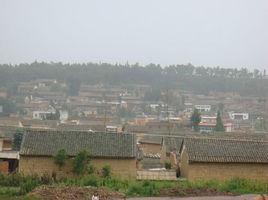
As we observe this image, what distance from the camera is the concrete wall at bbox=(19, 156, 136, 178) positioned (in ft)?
104

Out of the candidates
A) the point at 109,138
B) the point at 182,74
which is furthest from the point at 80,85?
the point at 109,138

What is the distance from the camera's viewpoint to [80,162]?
31.0 metres

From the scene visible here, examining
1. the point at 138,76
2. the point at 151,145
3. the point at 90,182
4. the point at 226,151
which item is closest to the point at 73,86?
the point at 138,76

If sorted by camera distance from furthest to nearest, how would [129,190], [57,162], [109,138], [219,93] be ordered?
[219,93] < [109,138] < [57,162] < [129,190]

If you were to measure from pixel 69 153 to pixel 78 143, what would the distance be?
4.58 feet

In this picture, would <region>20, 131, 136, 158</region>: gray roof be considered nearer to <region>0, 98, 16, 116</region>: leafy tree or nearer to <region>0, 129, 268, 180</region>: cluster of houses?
<region>0, 129, 268, 180</region>: cluster of houses

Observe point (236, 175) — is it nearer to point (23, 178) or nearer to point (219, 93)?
point (23, 178)

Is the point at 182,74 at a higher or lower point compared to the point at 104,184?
higher

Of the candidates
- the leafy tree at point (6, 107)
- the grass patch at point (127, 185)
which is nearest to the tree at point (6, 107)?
the leafy tree at point (6, 107)

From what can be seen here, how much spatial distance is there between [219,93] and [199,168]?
118 m

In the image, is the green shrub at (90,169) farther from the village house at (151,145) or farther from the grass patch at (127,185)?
the village house at (151,145)

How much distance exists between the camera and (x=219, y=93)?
148000 mm

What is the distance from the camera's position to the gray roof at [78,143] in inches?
1262

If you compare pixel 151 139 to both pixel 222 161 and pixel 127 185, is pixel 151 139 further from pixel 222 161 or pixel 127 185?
pixel 127 185
